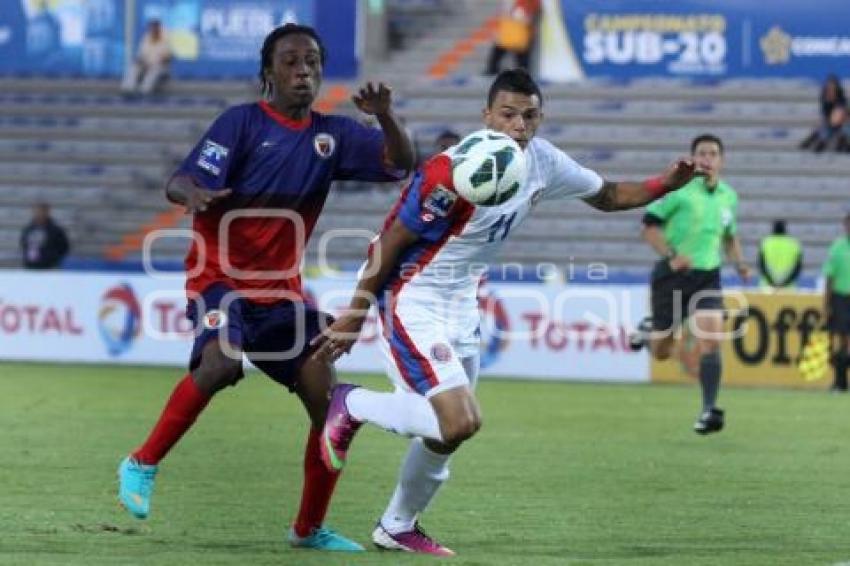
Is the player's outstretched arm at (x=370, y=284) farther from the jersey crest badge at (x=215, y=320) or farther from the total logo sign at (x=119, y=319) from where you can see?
the total logo sign at (x=119, y=319)

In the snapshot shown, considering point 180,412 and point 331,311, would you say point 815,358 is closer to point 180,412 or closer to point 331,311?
point 331,311

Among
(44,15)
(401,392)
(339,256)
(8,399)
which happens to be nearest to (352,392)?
(401,392)

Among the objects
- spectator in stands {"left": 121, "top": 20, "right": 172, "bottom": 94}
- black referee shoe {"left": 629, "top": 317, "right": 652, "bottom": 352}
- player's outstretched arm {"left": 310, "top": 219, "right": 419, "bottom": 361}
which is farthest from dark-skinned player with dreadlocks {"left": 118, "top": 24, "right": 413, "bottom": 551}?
spectator in stands {"left": 121, "top": 20, "right": 172, "bottom": 94}

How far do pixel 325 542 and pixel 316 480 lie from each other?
285 mm

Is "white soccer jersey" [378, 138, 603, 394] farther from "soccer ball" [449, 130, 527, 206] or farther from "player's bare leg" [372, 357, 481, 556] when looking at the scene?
"player's bare leg" [372, 357, 481, 556]

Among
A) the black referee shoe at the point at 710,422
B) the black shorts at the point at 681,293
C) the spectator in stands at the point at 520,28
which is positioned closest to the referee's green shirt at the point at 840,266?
the spectator in stands at the point at 520,28

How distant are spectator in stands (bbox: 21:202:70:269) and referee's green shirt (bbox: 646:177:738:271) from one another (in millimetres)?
12793

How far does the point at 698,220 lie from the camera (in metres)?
16.1

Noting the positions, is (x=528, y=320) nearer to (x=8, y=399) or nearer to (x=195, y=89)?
(x=8, y=399)

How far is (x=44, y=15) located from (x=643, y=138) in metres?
9.12

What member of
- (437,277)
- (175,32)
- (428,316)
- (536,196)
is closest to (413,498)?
(428,316)

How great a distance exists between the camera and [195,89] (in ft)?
102

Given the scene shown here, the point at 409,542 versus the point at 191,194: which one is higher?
the point at 191,194

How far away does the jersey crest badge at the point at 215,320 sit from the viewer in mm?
8766
